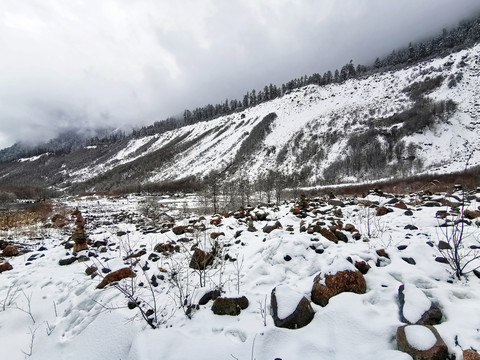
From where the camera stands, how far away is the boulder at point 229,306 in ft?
11.1

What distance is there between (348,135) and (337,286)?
66570 millimetres

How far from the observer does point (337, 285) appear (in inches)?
137

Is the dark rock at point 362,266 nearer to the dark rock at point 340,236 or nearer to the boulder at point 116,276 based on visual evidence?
the dark rock at point 340,236

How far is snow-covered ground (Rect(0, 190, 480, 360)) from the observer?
266 cm

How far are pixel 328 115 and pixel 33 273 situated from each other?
3165 inches

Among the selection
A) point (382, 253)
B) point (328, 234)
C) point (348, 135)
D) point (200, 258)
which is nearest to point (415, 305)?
point (382, 253)

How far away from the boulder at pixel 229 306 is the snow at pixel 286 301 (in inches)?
22.0

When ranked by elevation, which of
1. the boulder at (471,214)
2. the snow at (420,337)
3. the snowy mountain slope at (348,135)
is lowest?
the snow at (420,337)

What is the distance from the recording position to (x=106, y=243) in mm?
8070

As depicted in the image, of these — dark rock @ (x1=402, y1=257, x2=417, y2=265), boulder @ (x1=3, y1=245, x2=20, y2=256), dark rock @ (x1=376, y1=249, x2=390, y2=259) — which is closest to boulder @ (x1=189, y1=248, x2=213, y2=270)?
dark rock @ (x1=376, y1=249, x2=390, y2=259)

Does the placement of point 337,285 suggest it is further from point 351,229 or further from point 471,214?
point 471,214

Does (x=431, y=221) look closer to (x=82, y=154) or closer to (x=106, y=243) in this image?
(x=106, y=243)

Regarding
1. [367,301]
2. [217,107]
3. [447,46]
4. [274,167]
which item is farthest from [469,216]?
[217,107]

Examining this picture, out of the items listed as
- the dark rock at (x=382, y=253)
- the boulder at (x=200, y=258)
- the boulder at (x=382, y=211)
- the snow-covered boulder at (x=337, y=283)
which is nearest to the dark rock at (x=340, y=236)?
the dark rock at (x=382, y=253)
